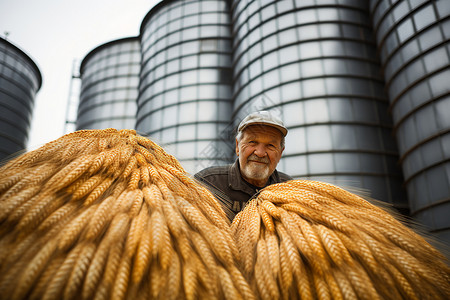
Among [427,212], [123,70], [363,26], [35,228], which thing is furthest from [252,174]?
[123,70]

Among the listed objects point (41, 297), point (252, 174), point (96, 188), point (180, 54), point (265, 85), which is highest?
point (180, 54)

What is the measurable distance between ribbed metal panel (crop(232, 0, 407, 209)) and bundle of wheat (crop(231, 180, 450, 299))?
630 inches

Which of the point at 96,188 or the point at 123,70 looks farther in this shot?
the point at 123,70

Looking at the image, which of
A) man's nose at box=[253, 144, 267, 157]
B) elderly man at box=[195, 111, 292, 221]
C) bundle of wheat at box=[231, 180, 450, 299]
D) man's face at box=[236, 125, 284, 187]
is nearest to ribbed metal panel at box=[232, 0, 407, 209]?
elderly man at box=[195, 111, 292, 221]

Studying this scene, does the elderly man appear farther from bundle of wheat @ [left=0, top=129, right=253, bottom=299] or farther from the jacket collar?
bundle of wheat @ [left=0, top=129, right=253, bottom=299]

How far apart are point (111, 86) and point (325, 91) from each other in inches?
962

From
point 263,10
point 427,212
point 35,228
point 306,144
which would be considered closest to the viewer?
point 35,228

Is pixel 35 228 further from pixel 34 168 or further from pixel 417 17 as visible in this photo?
pixel 417 17

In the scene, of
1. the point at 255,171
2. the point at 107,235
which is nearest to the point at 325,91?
the point at 255,171

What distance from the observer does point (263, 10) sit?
22.6m

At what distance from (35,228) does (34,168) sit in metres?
0.39

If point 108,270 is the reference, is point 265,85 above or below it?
above

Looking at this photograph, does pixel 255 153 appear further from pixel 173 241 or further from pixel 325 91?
pixel 325 91

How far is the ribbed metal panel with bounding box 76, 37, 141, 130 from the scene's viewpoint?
3353 centimetres
